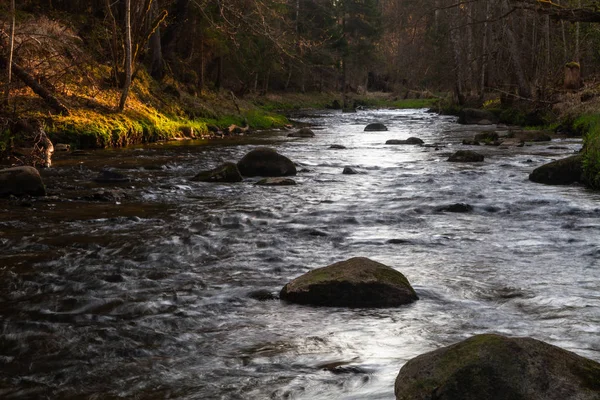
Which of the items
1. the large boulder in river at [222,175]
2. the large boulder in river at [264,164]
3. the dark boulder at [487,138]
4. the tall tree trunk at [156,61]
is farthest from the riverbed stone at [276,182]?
the tall tree trunk at [156,61]

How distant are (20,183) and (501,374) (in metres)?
9.48

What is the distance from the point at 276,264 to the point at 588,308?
3218 mm

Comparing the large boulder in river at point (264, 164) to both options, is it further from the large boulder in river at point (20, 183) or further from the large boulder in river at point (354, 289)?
the large boulder in river at point (354, 289)

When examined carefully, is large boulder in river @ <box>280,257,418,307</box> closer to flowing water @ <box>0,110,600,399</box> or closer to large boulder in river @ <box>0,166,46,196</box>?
flowing water @ <box>0,110,600,399</box>

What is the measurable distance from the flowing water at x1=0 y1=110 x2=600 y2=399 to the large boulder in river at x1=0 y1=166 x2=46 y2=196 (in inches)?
15.0

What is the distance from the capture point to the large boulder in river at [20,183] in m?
10.9

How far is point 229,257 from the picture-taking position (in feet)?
25.3

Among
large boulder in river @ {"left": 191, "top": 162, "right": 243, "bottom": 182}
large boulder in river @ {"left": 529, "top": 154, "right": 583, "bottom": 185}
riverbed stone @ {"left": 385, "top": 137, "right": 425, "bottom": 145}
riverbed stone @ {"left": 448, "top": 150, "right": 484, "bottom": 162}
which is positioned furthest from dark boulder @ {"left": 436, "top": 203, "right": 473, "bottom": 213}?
riverbed stone @ {"left": 385, "top": 137, "right": 425, "bottom": 145}

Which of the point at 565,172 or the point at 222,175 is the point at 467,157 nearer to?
the point at 565,172

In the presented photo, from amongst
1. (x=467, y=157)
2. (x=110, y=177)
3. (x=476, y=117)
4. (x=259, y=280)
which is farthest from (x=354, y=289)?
(x=476, y=117)

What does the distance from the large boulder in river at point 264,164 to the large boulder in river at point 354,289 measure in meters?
9.20

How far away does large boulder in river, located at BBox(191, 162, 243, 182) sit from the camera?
46.3ft

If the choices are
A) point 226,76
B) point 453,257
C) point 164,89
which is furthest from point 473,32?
point 453,257

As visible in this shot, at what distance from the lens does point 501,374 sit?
3.57m
